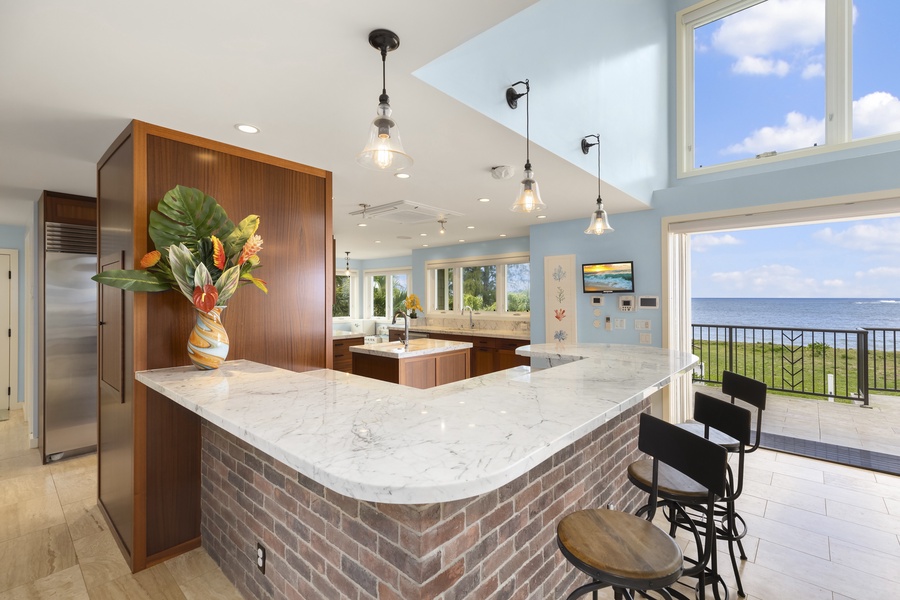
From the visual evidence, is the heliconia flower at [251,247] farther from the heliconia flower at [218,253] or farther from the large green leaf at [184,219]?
the large green leaf at [184,219]

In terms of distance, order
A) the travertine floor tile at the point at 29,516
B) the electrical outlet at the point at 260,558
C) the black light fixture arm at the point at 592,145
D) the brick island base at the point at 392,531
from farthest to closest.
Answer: the black light fixture arm at the point at 592,145, the travertine floor tile at the point at 29,516, the electrical outlet at the point at 260,558, the brick island base at the point at 392,531

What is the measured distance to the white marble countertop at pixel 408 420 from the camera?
2.78 feet

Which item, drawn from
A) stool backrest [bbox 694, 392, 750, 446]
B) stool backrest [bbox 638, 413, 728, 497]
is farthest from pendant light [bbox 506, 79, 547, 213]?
stool backrest [bbox 694, 392, 750, 446]

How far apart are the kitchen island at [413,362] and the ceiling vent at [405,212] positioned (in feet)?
4.57

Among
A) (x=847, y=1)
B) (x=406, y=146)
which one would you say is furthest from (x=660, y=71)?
(x=406, y=146)

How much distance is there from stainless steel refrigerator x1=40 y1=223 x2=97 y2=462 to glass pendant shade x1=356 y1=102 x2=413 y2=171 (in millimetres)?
3701

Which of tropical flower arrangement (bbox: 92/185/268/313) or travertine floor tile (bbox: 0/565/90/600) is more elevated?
tropical flower arrangement (bbox: 92/185/268/313)

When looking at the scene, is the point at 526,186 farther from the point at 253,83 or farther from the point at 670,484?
the point at 670,484

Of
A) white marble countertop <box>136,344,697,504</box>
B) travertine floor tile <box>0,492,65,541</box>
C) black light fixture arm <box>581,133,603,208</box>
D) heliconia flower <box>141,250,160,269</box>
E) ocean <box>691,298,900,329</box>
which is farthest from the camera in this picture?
ocean <box>691,298,900,329</box>

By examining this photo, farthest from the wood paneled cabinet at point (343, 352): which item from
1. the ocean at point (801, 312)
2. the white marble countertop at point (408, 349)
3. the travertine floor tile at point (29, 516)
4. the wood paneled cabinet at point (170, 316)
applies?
the ocean at point (801, 312)

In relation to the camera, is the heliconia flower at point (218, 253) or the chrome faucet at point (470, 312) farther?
the chrome faucet at point (470, 312)

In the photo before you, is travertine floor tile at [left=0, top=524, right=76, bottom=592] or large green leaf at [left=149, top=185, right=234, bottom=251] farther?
travertine floor tile at [left=0, top=524, right=76, bottom=592]

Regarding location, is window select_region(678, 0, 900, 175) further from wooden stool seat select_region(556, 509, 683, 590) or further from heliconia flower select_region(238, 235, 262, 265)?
heliconia flower select_region(238, 235, 262, 265)

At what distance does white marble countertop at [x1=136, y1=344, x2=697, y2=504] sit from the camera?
849 mm
